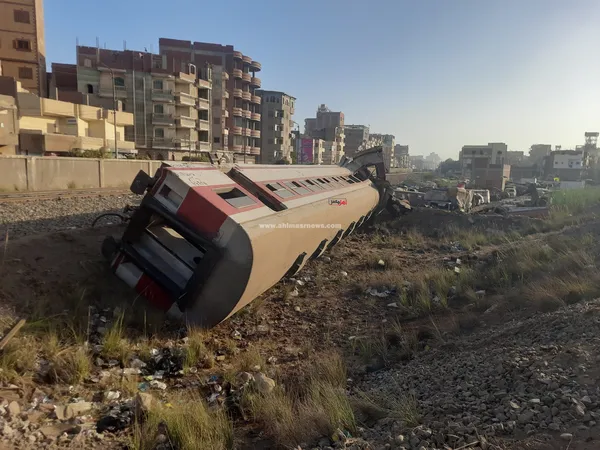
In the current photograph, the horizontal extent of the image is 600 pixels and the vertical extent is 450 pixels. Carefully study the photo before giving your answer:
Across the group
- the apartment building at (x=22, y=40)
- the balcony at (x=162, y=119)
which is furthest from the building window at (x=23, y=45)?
the balcony at (x=162, y=119)

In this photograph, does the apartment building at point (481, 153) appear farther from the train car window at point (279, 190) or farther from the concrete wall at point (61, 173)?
the train car window at point (279, 190)

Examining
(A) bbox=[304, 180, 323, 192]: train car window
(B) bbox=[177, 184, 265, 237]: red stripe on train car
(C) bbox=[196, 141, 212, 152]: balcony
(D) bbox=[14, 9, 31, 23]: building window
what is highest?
(D) bbox=[14, 9, 31, 23]: building window

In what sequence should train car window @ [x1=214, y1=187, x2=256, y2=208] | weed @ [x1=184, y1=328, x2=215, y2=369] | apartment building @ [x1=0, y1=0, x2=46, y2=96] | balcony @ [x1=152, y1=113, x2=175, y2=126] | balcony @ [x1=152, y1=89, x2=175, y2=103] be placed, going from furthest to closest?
balcony @ [x1=152, y1=113, x2=175, y2=126] → balcony @ [x1=152, y1=89, x2=175, y2=103] → apartment building @ [x1=0, y1=0, x2=46, y2=96] → train car window @ [x1=214, y1=187, x2=256, y2=208] → weed @ [x1=184, y1=328, x2=215, y2=369]

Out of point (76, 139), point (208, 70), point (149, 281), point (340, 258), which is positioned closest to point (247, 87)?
point (208, 70)

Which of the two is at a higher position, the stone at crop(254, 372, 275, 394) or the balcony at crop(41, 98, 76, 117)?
the balcony at crop(41, 98, 76, 117)

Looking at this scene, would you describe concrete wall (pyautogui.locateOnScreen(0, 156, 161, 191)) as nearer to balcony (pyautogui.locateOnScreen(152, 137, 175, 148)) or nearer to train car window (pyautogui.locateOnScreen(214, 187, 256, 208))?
train car window (pyautogui.locateOnScreen(214, 187, 256, 208))

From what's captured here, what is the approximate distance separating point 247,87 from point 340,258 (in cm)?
5838

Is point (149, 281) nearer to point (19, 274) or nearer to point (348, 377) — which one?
point (19, 274)

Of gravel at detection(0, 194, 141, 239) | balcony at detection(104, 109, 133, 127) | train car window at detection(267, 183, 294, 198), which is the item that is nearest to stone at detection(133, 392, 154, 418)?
train car window at detection(267, 183, 294, 198)

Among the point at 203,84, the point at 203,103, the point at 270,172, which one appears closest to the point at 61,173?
the point at 270,172

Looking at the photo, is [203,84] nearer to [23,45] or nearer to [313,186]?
[23,45]

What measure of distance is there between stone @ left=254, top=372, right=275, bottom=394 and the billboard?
77.5m

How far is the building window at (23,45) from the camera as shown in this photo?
43.1 meters

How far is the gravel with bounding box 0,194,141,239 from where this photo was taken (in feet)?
31.0
